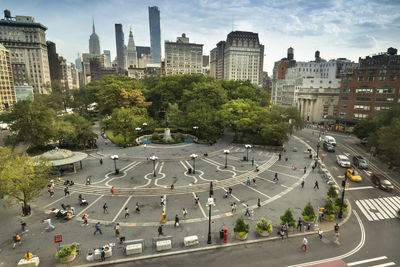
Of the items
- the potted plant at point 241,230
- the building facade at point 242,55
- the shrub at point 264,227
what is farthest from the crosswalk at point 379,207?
the building facade at point 242,55

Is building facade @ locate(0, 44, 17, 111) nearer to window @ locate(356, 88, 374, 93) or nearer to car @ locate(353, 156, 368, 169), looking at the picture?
car @ locate(353, 156, 368, 169)

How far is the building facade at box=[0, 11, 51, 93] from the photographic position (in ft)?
398

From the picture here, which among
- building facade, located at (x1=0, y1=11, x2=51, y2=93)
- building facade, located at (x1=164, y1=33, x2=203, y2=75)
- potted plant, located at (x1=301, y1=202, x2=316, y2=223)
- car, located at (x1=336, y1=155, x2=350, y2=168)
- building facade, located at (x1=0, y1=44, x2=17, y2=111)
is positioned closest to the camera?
potted plant, located at (x1=301, y1=202, x2=316, y2=223)

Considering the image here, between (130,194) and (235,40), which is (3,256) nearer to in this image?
(130,194)

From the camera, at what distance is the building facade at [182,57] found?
16738 centimetres

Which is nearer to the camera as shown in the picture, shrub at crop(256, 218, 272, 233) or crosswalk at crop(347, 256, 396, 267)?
crosswalk at crop(347, 256, 396, 267)

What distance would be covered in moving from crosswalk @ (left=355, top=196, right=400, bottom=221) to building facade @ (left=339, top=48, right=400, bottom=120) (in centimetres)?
5428

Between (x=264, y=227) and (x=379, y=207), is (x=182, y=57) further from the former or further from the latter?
(x=264, y=227)

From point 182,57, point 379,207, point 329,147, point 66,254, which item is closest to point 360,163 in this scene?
point 329,147

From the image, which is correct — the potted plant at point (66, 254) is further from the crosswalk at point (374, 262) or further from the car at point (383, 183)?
the car at point (383, 183)

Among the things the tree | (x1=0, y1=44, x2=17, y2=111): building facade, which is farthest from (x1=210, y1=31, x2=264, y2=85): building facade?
the tree

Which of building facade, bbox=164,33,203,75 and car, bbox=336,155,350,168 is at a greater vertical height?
building facade, bbox=164,33,203,75

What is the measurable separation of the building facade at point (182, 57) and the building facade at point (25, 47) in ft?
255

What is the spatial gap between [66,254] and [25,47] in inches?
5959
